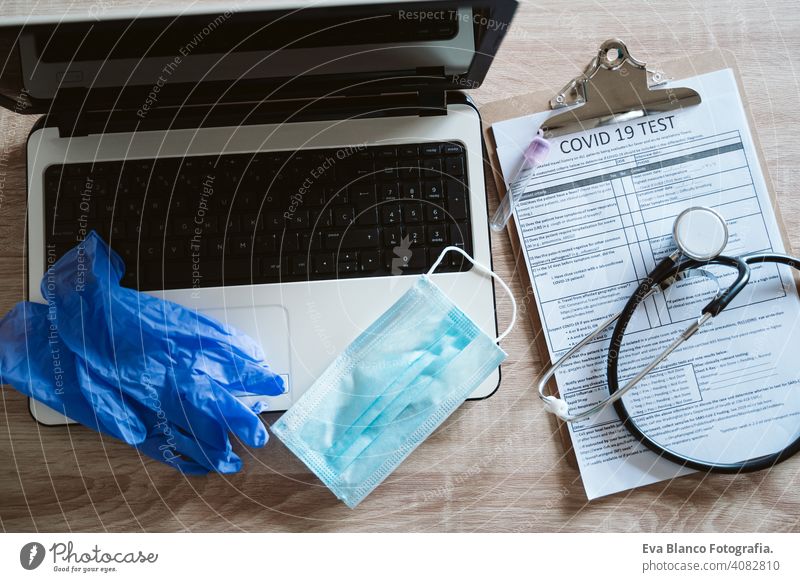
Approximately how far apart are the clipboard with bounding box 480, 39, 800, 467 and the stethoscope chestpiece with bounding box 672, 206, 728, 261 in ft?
0.27

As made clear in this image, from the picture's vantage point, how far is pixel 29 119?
0.63 metres

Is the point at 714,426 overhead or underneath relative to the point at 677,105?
underneath

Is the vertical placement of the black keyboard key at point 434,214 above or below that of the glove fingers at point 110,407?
above

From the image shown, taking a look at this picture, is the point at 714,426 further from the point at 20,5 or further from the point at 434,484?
the point at 20,5

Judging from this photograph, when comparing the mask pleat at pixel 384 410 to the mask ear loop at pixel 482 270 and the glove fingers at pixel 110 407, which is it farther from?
the glove fingers at pixel 110 407

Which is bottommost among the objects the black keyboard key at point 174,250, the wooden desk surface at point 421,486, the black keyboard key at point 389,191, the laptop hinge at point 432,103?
the wooden desk surface at point 421,486

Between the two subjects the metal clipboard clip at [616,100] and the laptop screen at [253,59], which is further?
the metal clipboard clip at [616,100]

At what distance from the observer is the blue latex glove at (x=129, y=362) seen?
564 millimetres

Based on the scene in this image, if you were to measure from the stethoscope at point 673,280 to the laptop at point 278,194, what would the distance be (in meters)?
0.10

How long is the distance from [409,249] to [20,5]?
1.41ft

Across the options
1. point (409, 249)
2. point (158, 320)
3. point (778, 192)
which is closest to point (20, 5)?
point (158, 320)

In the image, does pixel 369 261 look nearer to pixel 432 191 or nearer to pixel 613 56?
pixel 432 191

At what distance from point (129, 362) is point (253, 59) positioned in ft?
0.95

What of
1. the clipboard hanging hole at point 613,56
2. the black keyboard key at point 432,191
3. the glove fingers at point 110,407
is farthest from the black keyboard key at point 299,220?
the clipboard hanging hole at point 613,56
